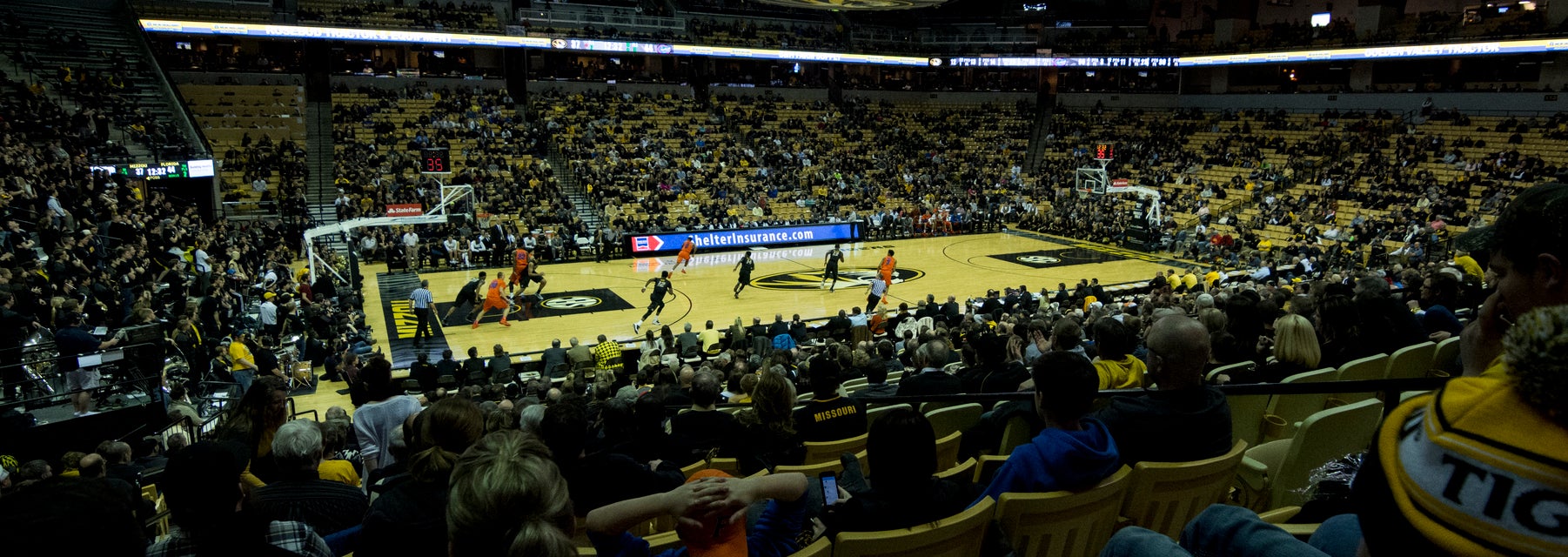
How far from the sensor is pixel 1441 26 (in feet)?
120

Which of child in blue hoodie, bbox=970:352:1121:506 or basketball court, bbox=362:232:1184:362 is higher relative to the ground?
child in blue hoodie, bbox=970:352:1121:506

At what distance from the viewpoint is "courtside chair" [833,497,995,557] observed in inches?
112

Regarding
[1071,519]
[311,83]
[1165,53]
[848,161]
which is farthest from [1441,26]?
[311,83]

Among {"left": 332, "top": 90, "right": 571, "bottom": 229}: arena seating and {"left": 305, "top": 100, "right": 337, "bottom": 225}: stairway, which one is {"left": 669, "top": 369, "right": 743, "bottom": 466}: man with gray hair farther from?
{"left": 305, "top": 100, "right": 337, "bottom": 225}: stairway

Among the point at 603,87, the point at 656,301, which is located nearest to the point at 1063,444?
the point at 656,301

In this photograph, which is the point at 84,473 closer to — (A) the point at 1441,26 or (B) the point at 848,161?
(B) the point at 848,161

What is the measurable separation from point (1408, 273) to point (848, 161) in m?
28.9

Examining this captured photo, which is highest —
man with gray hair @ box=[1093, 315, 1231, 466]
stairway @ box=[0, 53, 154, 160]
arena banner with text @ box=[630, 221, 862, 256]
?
stairway @ box=[0, 53, 154, 160]

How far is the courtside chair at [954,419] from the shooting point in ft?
18.2

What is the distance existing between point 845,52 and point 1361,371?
43424mm

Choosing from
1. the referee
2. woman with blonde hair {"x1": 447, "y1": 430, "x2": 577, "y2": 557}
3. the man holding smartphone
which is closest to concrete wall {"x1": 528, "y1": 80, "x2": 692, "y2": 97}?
the referee

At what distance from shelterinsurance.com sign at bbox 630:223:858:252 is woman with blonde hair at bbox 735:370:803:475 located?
24546 millimetres

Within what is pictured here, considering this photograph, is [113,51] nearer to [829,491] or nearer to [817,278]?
[817,278]

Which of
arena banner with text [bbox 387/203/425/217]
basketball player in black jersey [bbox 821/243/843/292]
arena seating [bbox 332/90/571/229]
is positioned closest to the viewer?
basketball player in black jersey [bbox 821/243/843/292]
